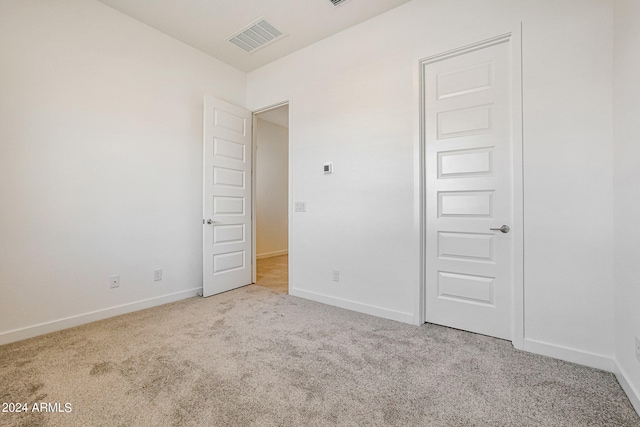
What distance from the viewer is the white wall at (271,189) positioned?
6023 mm

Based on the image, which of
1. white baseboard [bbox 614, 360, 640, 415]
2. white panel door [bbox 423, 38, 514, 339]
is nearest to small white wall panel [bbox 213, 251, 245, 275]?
white panel door [bbox 423, 38, 514, 339]

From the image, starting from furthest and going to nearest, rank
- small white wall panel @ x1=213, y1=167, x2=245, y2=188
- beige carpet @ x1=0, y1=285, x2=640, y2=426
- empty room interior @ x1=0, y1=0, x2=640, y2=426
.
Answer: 1. small white wall panel @ x1=213, y1=167, x2=245, y2=188
2. empty room interior @ x1=0, y1=0, x2=640, y2=426
3. beige carpet @ x1=0, y1=285, x2=640, y2=426

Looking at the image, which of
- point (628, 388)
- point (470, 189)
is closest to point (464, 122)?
point (470, 189)

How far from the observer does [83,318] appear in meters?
2.52

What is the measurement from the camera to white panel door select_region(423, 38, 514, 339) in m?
2.16

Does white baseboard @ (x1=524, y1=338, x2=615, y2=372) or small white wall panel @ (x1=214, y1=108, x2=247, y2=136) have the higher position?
small white wall panel @ (x1=214, y1=108, x2=247, y2=136)

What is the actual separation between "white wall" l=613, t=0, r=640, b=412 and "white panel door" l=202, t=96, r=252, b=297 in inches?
138

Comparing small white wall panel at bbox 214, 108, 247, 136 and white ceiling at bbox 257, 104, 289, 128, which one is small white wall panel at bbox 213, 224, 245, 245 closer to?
small white wall panel at bbox 214, 108, 247, 136

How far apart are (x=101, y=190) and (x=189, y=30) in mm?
1949

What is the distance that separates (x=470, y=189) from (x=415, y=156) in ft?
1.76

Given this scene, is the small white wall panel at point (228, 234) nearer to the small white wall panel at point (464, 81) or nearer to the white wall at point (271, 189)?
the white wall at point (271, 189)

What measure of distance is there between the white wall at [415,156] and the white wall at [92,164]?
1237 mm

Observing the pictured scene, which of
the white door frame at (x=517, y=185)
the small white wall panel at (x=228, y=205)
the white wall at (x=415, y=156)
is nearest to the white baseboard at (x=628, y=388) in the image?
the white wall at (x=415, y=156)

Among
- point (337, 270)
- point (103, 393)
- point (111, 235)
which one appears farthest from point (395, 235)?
point (111, 235)
